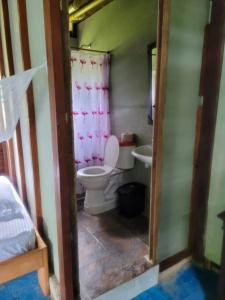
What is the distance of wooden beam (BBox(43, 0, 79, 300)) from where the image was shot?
1.10 m

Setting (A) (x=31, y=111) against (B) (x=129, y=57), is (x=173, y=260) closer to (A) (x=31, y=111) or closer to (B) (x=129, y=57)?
(A) (x=31, y=111)

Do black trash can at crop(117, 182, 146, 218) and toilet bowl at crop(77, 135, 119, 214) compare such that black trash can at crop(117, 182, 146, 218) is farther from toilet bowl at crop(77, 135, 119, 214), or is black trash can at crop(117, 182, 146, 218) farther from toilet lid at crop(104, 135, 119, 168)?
toilet lid at crop(104, 135, 119, 168)

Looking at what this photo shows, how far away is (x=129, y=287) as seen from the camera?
167cm

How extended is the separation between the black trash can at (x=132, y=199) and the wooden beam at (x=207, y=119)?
724mm

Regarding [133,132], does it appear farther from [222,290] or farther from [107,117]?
[222,290]

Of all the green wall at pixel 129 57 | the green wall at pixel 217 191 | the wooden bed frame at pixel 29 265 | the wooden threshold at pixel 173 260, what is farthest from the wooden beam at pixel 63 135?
the green wall at pixel 129 57

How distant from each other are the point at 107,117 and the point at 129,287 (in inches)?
80.9

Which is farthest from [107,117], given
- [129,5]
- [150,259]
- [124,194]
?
[150,259]

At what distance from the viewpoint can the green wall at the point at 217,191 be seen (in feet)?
5.65

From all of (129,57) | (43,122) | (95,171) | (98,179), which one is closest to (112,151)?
(95,171)

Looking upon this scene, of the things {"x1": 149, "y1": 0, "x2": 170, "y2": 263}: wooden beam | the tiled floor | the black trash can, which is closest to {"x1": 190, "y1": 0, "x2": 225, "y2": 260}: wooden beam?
{"x1": 149, "y1": 0, "x2": 170, "y2": 263}: wooden beam

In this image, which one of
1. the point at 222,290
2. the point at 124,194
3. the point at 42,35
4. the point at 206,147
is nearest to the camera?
the point at 42,35

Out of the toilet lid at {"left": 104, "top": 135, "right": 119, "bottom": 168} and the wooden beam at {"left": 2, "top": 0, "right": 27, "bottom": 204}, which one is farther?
the toilet lid at {"left": 104, "top": 135, "right": 119, "bottom": 168}

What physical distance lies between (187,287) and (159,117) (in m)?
1.32
